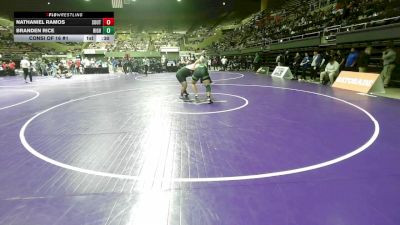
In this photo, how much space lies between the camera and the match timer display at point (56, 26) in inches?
595

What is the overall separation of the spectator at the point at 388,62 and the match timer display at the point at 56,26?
1366cm

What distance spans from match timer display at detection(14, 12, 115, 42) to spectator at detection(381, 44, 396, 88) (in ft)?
44.8

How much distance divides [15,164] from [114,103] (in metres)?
5.72

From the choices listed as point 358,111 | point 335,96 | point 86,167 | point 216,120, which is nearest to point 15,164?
point 86,167

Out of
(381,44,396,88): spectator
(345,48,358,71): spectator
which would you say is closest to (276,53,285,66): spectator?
(345,48,358,71): spectator

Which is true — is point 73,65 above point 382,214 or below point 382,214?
above

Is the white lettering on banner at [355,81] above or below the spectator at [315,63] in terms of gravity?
A: below

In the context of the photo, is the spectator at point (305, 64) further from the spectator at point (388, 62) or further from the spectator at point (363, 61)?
the spectator at point (388, 62)

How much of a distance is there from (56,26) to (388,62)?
620 inches

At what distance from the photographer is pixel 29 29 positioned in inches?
602

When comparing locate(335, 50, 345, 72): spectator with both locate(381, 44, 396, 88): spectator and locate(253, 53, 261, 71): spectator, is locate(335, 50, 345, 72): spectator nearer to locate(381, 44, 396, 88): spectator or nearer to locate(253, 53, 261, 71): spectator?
locate(381, 44, 396, 88): spectator

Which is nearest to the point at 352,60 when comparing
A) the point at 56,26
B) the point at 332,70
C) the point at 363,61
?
the point at 363,61

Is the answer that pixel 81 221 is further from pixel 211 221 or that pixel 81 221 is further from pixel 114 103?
pixel 114 103

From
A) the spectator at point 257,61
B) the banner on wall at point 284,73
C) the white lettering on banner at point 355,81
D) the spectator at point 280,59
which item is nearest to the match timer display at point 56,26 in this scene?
the banner on wall at point 284,73
